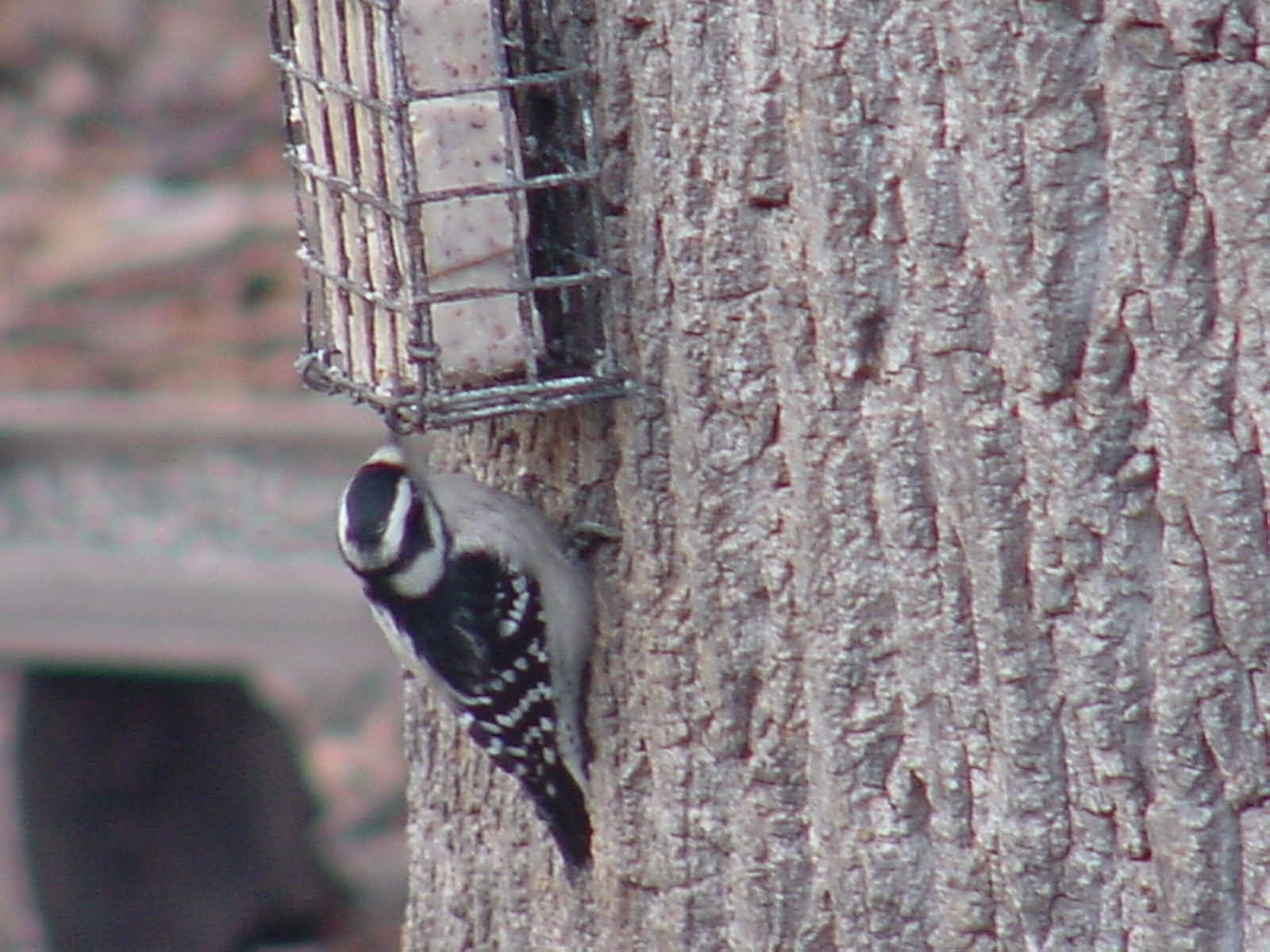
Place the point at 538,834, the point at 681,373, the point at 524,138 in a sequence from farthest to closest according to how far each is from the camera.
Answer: the point at 538,834
the point at 524,138
the point at 681,373

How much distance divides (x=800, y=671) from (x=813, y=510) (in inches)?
8.2

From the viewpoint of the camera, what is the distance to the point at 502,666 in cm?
327

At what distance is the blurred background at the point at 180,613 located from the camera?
5.51 meters

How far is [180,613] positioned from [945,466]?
3.55 metres

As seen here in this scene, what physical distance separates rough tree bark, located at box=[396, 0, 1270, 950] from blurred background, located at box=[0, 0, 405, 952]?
2.84 metres

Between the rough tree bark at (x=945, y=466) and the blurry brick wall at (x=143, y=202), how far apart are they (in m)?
5.45

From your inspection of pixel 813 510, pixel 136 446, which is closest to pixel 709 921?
pixel 813 510

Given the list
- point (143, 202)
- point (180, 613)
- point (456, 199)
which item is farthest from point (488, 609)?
point (143, 202)

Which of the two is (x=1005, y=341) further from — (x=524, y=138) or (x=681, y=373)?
(x=524, y=138)

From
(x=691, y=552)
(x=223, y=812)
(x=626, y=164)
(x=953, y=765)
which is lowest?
(x=223, y=812)

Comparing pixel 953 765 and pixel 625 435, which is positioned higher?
pixel 625 435

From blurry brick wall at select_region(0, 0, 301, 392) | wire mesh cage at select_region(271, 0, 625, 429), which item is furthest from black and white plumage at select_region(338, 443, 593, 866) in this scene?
blurry brick wall at select_region(0, 0, 301, 392)

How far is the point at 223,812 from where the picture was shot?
260 inches

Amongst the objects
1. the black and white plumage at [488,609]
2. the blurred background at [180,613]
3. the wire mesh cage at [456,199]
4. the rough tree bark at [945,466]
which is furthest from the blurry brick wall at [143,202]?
the rough tree bark at [945,466]
